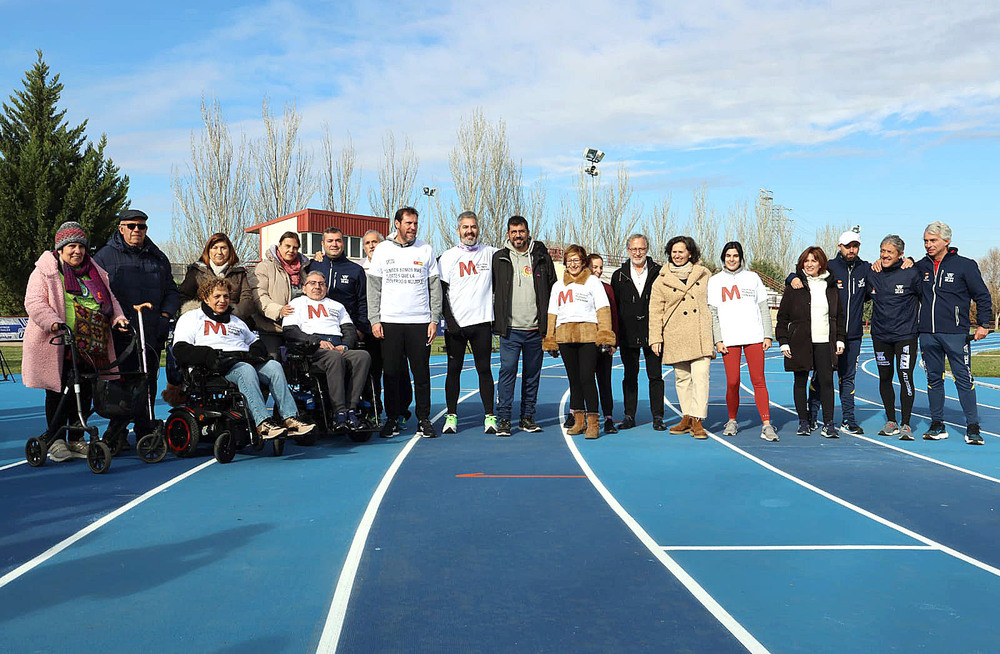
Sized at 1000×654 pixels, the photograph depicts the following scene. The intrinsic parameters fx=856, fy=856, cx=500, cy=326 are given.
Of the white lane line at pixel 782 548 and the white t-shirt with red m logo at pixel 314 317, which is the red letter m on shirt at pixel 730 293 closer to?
the white t-shirt with red m logo at pixel 314 317

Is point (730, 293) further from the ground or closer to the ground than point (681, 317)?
further from the ground

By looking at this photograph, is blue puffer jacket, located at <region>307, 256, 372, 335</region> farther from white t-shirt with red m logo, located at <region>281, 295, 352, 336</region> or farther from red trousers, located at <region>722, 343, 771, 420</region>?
red trousers, located at <region>722, 343, 771, 420</region>

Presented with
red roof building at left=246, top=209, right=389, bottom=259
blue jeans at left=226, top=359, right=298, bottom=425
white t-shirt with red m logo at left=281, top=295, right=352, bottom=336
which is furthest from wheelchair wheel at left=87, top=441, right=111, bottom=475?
red roof building at left=246, top=209, right=389, bottom=259

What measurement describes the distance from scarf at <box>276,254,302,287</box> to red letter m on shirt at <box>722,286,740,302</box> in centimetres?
428

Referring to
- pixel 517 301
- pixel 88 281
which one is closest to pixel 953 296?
pixel 517 301

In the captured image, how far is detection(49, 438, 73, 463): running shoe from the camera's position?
6.80 meters

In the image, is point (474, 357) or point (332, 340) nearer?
point (332, 340)

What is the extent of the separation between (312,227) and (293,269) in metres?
30.2

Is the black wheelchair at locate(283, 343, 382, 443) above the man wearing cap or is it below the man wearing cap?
below

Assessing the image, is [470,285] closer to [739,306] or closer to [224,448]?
[739,306]

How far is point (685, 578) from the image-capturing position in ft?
13.2

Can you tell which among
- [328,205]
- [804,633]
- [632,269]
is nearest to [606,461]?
[632,269]

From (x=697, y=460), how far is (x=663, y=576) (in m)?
3.24

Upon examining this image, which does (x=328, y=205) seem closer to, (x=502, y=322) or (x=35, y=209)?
(x=35, y=209)
